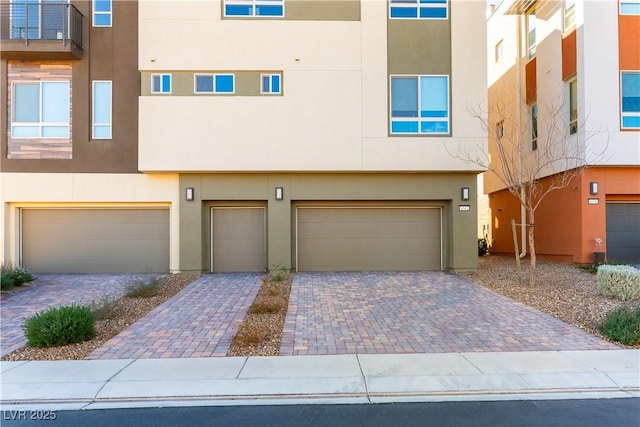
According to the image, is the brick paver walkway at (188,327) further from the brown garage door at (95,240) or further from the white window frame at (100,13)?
A: the white window frame at (100,13)

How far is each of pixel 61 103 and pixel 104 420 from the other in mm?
12243

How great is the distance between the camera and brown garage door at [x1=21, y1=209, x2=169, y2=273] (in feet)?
44.3

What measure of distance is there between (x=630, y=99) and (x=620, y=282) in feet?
25.6

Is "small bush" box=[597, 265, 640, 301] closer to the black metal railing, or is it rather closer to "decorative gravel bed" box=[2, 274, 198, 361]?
"decorative gravel bed" box=[2, 274, 198, 361]

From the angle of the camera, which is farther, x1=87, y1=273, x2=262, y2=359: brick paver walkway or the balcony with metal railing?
the balcony with metal railing

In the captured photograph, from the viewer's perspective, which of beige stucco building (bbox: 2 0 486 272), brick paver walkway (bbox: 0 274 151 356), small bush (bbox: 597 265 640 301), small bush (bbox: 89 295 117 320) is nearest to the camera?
brick paver walkway (bbox: 0 274 151 356)

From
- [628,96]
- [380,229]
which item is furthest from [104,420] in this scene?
[628,96]

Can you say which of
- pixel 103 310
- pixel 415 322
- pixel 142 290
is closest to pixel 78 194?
pixel 142 290

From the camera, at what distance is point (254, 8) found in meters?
13.0

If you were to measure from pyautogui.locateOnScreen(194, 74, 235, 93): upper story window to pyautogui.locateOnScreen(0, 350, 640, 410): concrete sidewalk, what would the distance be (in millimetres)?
9225

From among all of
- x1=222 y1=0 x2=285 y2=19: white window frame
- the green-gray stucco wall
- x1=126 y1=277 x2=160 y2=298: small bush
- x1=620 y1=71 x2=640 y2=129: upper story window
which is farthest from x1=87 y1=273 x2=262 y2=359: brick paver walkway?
x1=620 y1=71 x2=640 y2=129: upper story window

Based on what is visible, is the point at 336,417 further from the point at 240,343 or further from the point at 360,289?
the point at 360,289

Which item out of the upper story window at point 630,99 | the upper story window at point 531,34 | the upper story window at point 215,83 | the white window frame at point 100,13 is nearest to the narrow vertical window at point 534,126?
the upper story window at point 531,34

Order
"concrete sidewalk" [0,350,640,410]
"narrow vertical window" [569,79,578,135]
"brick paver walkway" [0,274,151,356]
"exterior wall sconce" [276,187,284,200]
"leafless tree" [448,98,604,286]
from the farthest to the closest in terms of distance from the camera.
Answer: "narrow vertical window" [569,79,578,135] < "exterior wall sconce" [276,187,284,200] < "leafless tree" [448,98,604,286] < "brick paver walkway" [0,274,151,356] < "concrete sidewalk" [0,350,640,410]
